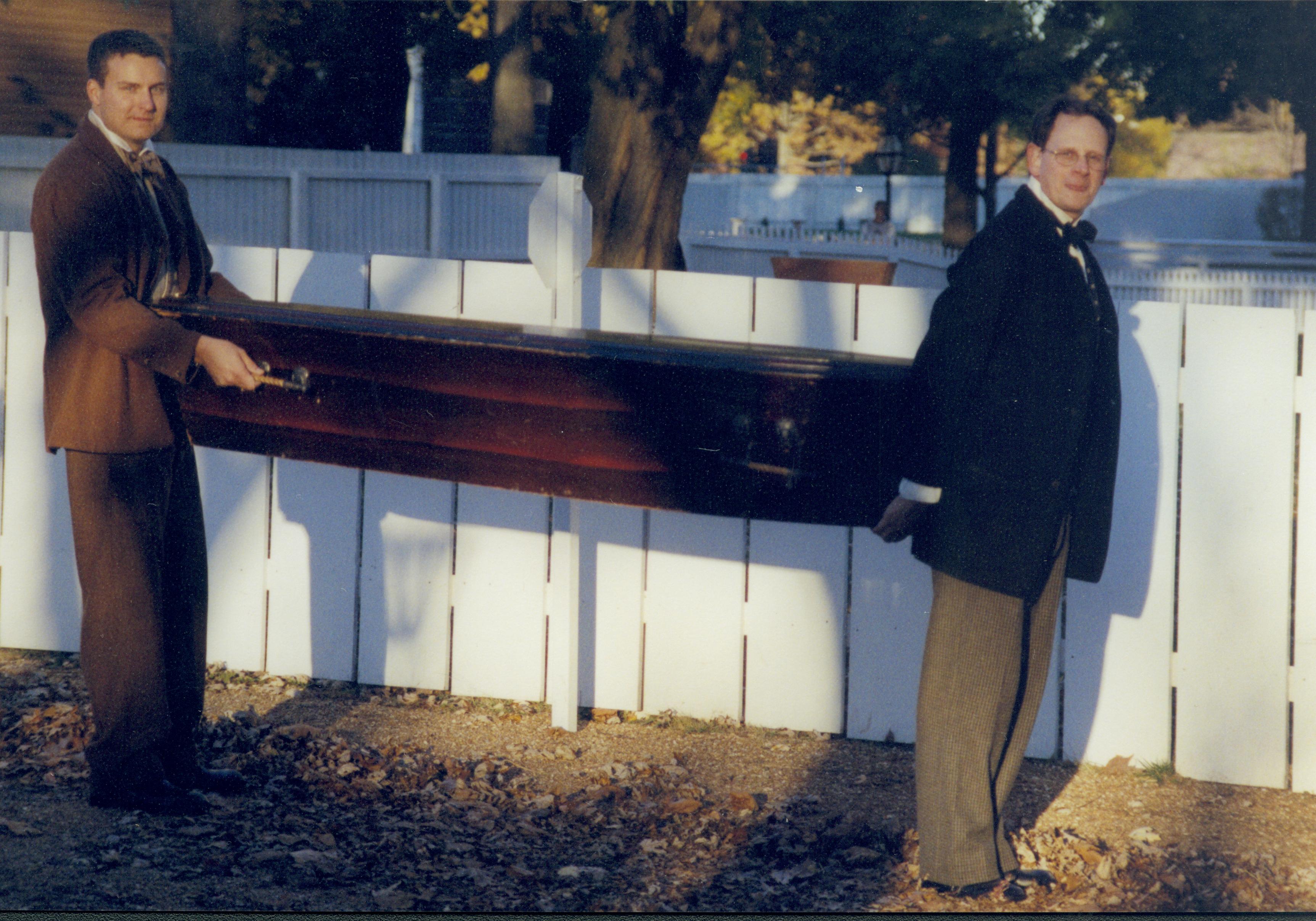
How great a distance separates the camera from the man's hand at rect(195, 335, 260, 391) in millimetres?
3498

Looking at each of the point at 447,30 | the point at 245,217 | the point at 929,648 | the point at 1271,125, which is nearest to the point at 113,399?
the point at 929,648

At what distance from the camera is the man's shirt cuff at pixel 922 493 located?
314 centimetres

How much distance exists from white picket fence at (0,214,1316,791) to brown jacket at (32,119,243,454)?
1232 mm

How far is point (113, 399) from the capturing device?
141 inches

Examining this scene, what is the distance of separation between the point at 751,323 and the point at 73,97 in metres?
16.8

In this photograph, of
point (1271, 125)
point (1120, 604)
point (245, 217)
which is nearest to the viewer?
point (1120, 604)

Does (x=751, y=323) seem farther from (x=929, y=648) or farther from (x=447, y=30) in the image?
(x=447, y=30)

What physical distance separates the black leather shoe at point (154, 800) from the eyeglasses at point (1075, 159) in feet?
9.27

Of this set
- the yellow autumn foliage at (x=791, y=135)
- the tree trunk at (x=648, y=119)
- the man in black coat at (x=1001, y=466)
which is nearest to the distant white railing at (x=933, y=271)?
the tree trunk at (x=648, y=119)

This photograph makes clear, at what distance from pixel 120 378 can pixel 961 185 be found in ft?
102

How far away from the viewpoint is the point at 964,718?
3223 millimetres

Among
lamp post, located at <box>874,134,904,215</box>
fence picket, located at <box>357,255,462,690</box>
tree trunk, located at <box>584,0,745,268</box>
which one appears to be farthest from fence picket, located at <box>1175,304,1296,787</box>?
lamp post, located at <box>874,134,904,215</box>

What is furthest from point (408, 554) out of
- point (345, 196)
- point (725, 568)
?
point (345, 196)

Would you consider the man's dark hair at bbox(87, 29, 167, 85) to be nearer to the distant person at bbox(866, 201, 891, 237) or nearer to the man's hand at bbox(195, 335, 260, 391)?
the man's hand at bbox(195, 335, 260, 391)
